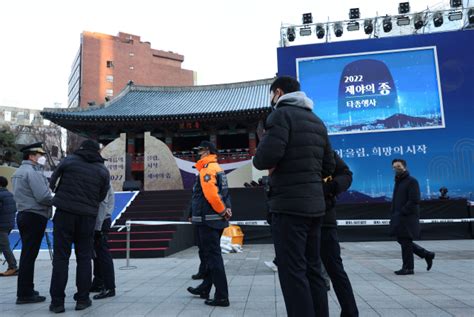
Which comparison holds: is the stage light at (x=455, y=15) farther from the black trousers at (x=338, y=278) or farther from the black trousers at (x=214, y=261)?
the black trousers at (x=338, y=278)

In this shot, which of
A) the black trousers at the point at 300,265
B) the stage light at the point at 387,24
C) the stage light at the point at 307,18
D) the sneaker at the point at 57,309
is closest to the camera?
the black trousers at the point at 300,265

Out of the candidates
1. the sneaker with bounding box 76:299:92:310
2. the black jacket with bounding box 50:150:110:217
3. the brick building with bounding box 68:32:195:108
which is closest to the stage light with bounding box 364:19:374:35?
the black jacket with bounding box 50:150:110:217

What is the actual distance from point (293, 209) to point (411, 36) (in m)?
13.6

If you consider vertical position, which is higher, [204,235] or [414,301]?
[204,235]

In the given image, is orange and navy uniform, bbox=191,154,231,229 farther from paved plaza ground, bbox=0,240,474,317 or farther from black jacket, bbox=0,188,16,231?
black jacket, bbox=0,188,16,231

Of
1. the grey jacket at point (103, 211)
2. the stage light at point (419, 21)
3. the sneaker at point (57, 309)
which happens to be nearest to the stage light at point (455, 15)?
the stage light at point (419, 21)

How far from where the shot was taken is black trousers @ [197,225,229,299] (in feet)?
11.8

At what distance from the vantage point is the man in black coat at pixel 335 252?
272 centimetres

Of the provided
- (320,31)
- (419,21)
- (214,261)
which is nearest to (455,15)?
(419,21)

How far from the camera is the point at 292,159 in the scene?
7.47 feet

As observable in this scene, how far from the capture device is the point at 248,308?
3514 mm

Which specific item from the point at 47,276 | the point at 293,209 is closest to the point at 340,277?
the point at 293,209

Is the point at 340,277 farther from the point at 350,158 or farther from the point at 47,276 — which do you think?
the point at 350,158

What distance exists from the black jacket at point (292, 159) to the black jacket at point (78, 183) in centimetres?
207
